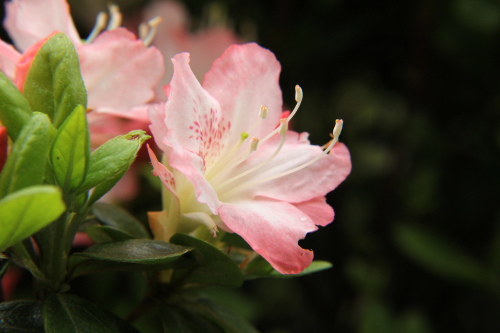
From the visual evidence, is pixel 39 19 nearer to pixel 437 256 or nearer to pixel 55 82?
pixel 55 82

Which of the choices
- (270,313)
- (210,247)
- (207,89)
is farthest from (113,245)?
(270,313)

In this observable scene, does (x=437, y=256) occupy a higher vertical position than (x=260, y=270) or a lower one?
lower

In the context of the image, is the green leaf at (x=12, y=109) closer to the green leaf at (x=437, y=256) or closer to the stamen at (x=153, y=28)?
the stamen at (x=153, y=28)

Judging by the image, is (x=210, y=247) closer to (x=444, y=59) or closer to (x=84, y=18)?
(x=84, y=18)

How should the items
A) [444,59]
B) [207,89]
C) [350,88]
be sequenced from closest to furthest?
[207,89]
[444,59]
[350,88]

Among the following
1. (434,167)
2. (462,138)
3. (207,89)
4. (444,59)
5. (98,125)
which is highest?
(207,89)

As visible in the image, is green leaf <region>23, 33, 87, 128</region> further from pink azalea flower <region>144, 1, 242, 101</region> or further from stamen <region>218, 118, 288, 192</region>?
pink azalea flower <region>144, 1, 242, 101</region>

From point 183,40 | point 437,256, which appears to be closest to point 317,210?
point 183,40
